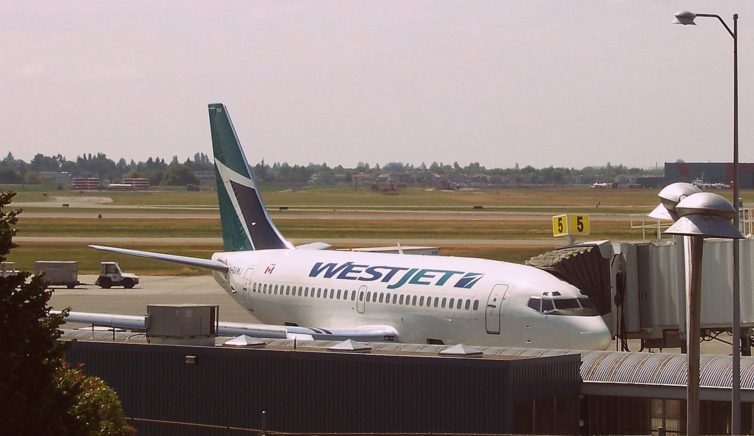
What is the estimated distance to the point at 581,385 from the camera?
31812 mm

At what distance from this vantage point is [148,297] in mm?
78438

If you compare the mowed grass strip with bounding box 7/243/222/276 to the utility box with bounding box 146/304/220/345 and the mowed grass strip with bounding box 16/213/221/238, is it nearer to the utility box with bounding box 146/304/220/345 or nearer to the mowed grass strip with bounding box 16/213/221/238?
the mowed grass strip with bounding box 16/213/221/238

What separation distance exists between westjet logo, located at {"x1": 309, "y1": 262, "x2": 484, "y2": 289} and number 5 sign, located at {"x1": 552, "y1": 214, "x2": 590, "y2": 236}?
4.46 meters

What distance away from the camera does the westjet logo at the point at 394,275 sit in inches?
1679

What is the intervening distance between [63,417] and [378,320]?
23453 millimetres

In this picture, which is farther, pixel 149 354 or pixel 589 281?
pixel 589 281

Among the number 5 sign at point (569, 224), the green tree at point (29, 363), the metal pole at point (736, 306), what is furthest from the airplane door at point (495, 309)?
the green tree at point (29, 363)

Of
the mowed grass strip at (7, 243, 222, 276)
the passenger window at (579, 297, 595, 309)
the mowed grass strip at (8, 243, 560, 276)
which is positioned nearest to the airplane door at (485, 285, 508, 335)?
the passenger window at (579, 297, 595, 309)

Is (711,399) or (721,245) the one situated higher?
(721,245)

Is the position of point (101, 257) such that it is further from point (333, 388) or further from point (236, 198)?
point (333, 388)

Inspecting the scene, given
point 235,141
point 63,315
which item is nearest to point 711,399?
point 63,315

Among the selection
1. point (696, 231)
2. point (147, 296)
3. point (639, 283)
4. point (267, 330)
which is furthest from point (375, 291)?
point (147, 296)

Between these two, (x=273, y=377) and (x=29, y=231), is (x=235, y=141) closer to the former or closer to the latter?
(x=273, y=377)

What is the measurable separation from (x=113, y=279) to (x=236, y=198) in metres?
31.9
